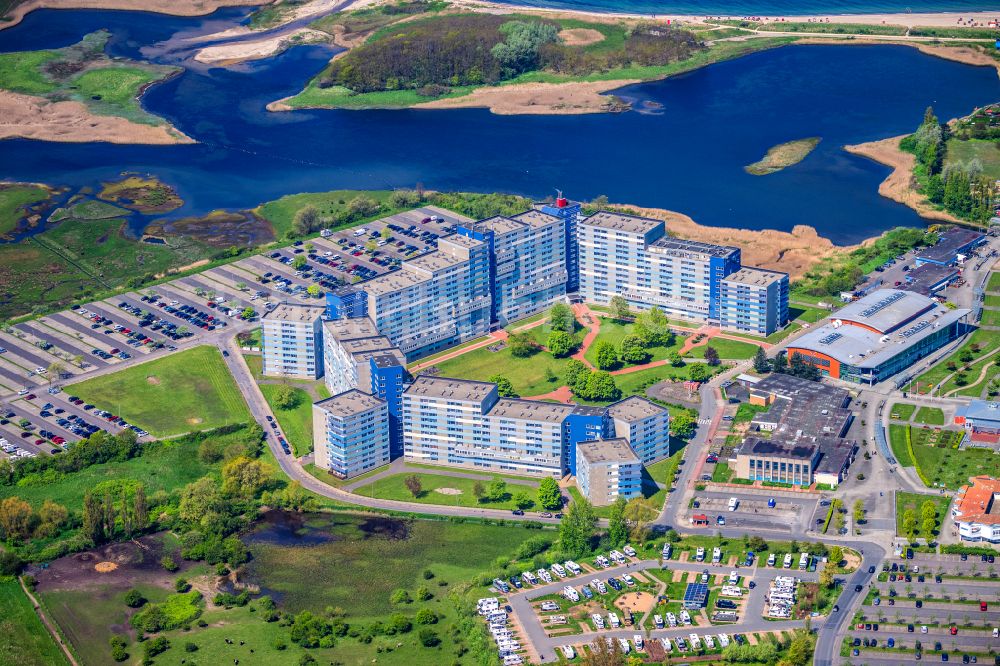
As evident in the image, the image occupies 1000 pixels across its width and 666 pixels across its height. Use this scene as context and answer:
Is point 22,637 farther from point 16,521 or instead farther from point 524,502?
point 524,502

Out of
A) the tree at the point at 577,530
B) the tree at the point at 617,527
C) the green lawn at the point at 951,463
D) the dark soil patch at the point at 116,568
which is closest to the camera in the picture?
the tree at the point at 577,530

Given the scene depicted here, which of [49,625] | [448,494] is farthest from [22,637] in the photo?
[448,494]

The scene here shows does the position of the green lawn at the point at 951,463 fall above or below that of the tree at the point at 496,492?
above

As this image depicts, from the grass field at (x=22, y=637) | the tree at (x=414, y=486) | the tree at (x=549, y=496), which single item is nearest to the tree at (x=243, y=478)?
the tree at (x=414, y=486)

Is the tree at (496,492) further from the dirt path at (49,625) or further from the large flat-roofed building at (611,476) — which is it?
the dirt path at (49,625)

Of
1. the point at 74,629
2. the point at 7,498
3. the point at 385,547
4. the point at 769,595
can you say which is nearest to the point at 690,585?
the point at 769,595

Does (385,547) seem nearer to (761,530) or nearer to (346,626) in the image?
(346,626)

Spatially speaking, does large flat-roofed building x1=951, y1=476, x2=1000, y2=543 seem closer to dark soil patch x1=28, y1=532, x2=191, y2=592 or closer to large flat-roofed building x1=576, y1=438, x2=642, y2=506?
large flat-roofed building x1=576, y1=438, x2=642, y2=506
